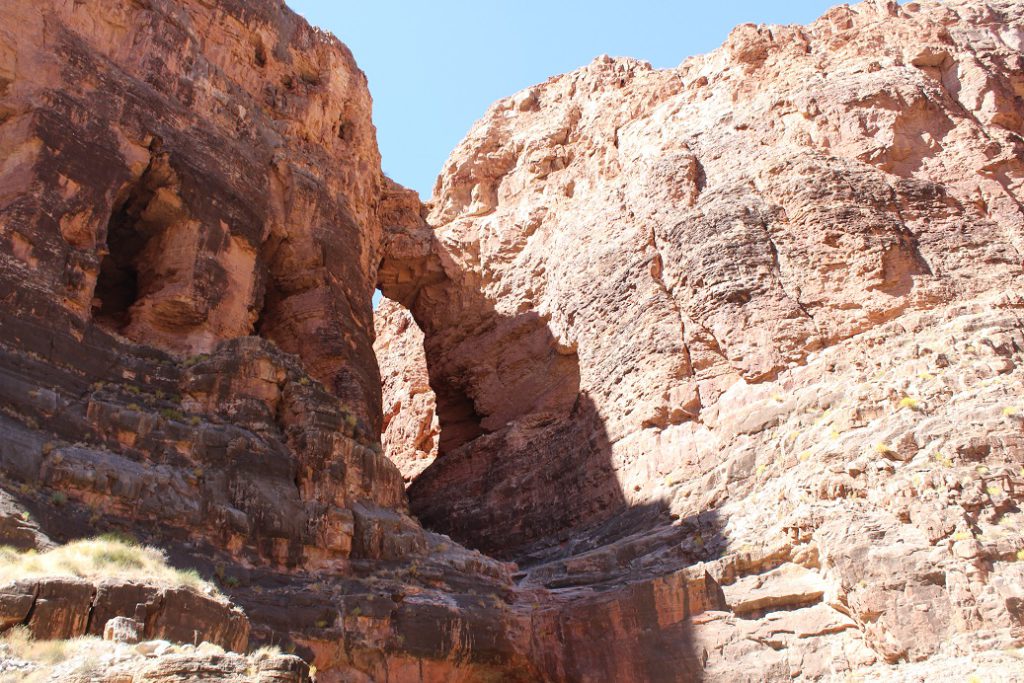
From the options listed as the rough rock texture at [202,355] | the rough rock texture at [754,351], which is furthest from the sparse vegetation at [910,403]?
the rough rock texture at [202,355]

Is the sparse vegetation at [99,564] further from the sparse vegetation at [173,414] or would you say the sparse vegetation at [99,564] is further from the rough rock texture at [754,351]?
the rough rock texture at [754,351]

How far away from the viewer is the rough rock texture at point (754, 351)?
1770 cm

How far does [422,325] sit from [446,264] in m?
2.92

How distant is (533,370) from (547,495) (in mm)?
6434

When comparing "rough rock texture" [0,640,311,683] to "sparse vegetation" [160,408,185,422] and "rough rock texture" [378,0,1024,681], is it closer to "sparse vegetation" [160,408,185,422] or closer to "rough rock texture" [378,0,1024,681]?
"sparse vegetation" [160,408,185,422]

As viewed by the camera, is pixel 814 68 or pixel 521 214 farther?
pixel 521 214

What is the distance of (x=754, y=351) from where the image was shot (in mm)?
24953

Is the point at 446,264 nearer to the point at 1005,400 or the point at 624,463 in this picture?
the point at 624,463

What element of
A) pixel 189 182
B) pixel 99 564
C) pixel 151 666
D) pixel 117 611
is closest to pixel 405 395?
pixel 189 182

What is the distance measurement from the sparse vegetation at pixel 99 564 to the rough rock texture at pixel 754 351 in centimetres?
904

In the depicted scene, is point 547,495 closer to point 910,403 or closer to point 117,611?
point 910,403

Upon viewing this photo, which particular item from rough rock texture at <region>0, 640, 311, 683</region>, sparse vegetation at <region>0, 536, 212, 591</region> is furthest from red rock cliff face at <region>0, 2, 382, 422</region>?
rough rock texture at <region>0, 640, 311, 683</region>

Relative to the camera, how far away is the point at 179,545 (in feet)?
60.5

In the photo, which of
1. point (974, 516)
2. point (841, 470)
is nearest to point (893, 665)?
point (974, 516)
